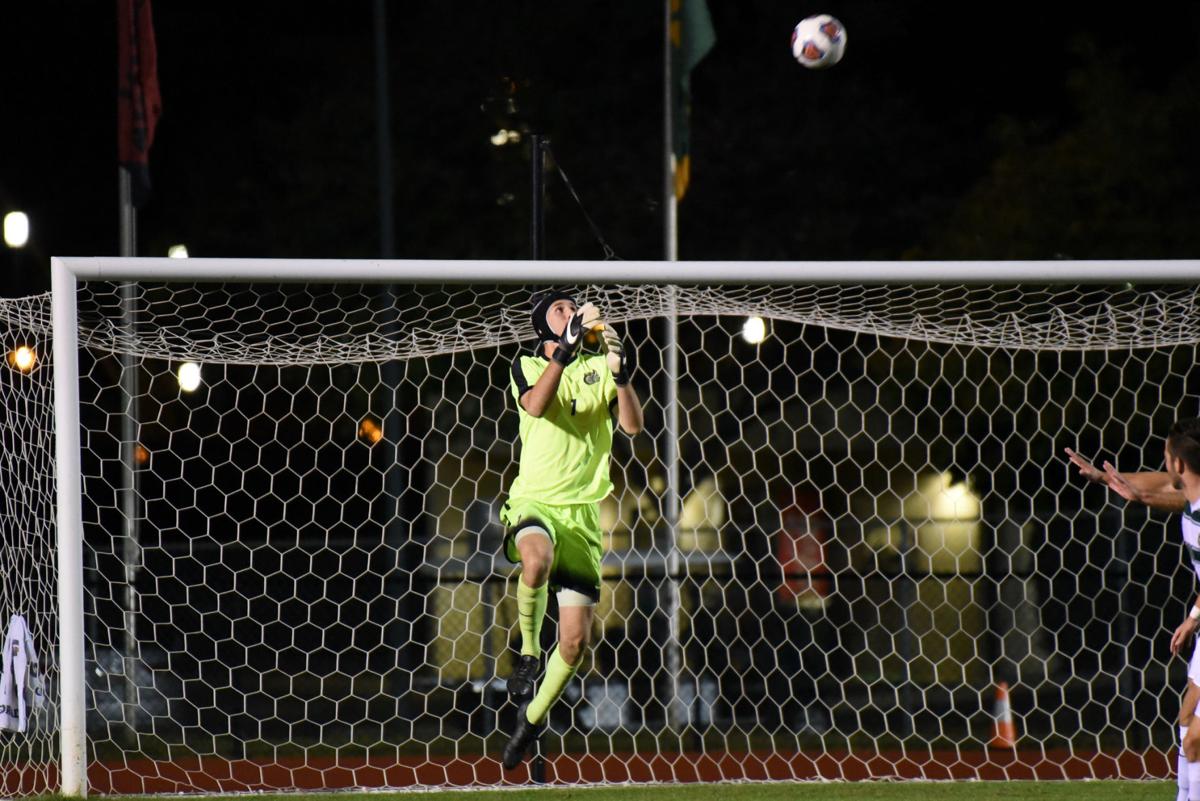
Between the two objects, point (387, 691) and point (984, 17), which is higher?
point (984, 17)

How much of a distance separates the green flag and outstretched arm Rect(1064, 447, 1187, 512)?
319 inches

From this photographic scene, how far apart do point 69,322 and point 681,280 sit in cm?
282

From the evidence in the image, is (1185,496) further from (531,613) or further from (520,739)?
(520,739)

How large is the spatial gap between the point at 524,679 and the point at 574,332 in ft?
5.07

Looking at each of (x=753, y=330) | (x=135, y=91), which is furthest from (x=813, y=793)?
(x=135, y=91)

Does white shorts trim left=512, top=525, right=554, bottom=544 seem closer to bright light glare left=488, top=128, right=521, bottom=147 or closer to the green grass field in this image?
the green grass field

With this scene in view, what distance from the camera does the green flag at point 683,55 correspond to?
14344 millimetres

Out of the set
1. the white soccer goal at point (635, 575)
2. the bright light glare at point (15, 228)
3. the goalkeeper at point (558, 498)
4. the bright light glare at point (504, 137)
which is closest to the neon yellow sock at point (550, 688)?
the goalkeeper at point (558, 498)

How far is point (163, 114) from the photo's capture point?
24.1 meters

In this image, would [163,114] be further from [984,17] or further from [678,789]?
[678,789]

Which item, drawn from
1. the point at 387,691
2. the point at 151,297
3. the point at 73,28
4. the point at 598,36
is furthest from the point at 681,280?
the point at 73,28

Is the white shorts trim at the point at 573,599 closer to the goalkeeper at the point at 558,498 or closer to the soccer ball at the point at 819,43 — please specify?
the goalkeeper at the point at 558,498

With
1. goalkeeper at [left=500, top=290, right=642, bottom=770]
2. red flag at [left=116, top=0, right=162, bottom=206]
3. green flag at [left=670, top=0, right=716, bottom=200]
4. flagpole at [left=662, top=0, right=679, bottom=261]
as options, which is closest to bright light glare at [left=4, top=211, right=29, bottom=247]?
red flag at [left=116, top=0, right=162, bottom=206]

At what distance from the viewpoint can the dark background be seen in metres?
21.9
